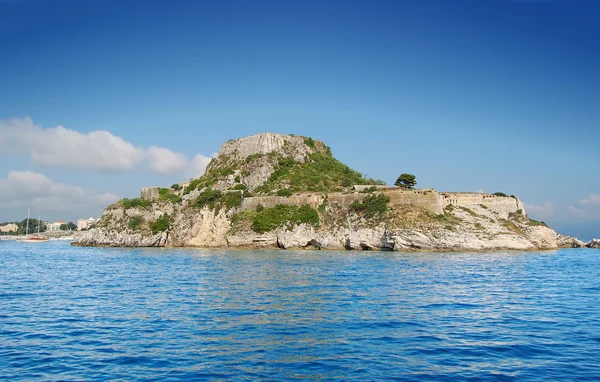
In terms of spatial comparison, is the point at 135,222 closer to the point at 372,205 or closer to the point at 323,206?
the point at 323,206

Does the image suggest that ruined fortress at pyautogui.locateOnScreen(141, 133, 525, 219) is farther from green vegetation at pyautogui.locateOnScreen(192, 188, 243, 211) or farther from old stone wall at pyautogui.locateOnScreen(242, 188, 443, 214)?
green vegetation at pyautogui.locateOnScreen(192, 188, 243, 211)

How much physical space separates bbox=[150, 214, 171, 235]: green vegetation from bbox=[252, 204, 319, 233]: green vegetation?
19841 millimetres

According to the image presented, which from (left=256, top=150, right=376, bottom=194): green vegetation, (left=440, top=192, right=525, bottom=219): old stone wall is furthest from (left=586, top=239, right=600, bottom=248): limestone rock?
(left=256, top=150, right=376, bottom=194): green vegetation

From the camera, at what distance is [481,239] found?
5991cm

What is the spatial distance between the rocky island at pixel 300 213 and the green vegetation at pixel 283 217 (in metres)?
0.14

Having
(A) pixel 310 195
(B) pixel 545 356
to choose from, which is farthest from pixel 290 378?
(A) pixel 310 195

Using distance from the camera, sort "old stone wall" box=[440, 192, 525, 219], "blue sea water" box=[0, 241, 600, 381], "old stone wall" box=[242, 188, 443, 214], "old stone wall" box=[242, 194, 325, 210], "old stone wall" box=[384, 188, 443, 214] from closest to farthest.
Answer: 1. "blue sea water" box=[0, 241, 600, 381]
2. "old stone wall" box=[384, 188, 443, 214]
3. "old stone wall" box=[242, 188, 443, 214]
4. "old stone wall" box=[440, 192, 525, 219]
5. "old stone wall" box=[242, 194, 325, 210]

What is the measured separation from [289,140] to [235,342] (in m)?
85.9

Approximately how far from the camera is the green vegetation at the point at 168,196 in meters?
86.5

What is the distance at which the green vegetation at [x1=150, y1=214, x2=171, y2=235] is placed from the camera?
272ft

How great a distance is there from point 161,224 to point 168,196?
303 inches

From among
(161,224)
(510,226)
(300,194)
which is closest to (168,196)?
(161,224)

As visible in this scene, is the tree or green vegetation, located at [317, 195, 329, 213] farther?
the tree

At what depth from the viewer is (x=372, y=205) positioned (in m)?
65.0
